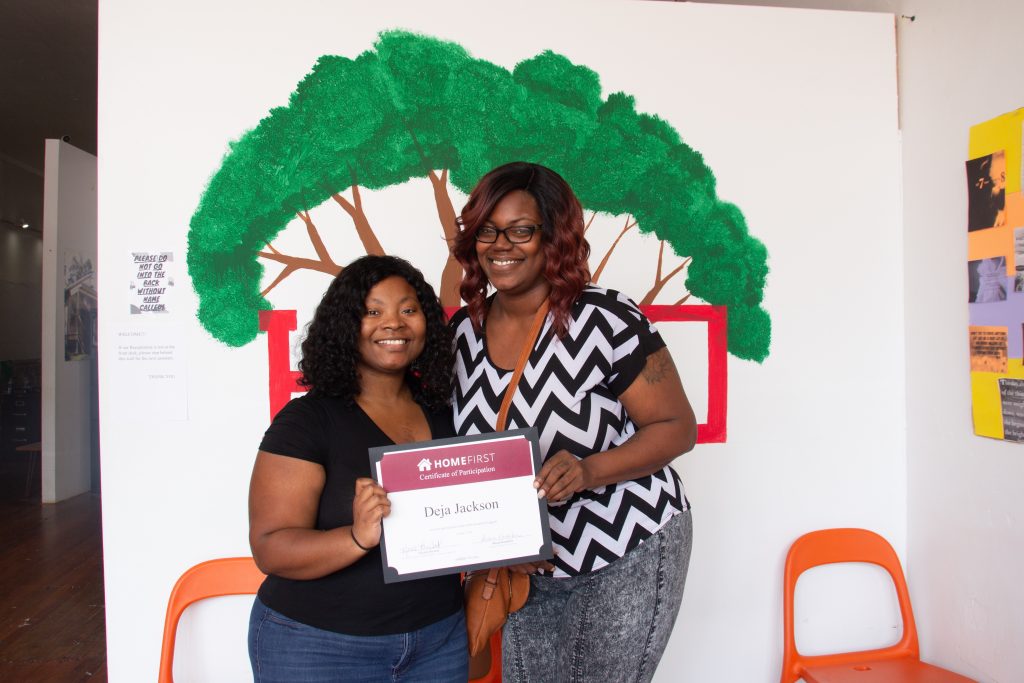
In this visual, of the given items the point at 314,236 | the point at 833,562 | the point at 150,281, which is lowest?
the point at 833,562

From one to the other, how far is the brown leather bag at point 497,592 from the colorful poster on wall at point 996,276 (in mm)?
1528

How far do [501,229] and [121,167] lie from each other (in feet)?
5.15

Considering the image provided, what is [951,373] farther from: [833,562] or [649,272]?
[649,272]

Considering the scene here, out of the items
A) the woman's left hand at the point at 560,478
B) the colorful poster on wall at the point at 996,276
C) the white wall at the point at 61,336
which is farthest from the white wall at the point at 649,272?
the white wall at the point at 61,336

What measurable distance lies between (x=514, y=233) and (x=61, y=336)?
20.2ft

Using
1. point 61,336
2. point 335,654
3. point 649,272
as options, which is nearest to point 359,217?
point 649,272

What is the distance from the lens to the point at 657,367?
5.31ft

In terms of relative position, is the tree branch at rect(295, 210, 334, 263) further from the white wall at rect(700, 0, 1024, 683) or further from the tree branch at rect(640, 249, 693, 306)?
the white wall at rect(700, 0, 1024, 683)

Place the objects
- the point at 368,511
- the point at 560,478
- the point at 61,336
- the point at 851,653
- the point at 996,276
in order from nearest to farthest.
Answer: the point at 368,511
the point at 560,478
the point at 996,276
the point at 851,653
the point at 61,336

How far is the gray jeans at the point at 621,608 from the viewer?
1.61m

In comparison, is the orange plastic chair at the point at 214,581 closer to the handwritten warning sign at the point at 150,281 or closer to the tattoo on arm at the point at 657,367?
the handwritten warning sign at the point at 150,281

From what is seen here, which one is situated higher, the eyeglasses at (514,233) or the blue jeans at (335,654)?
the eyeglasses at (514,233)

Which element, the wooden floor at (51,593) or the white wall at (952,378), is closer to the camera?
the white wall at (952,378)

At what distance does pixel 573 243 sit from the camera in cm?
164
